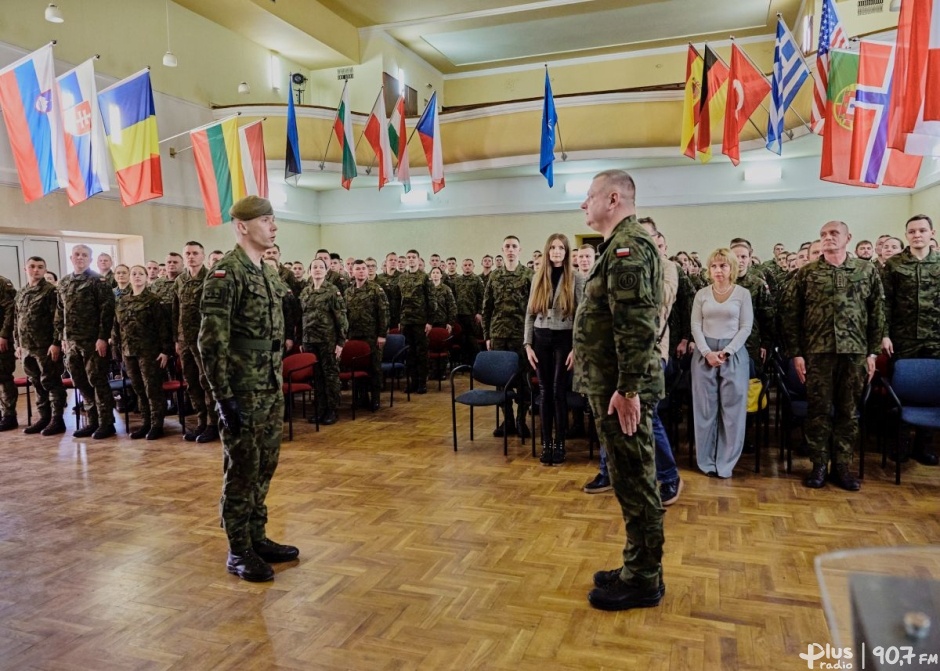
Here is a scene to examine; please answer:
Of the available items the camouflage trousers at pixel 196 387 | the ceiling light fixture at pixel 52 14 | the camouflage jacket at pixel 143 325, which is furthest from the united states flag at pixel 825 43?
the ceiling light fixture at pixel 52 14

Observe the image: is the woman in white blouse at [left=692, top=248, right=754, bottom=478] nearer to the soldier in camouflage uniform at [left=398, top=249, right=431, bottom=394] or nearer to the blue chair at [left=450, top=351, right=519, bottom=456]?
the blue chair at [left=450, top=351, right=519, bottom=456]

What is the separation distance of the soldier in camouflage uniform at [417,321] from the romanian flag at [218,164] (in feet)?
8.75

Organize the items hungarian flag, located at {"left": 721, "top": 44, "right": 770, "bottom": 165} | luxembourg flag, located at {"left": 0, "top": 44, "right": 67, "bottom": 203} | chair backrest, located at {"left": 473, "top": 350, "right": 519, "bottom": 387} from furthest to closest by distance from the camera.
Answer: hungarian flag, located at {"left": 721, "top": 44, "right": 770, "bottom": 165}
luxembourg flag, located at {"left": 0, "top": 44, "right": 67, "bottom": 203}
chair backrest, located at {"left": 473, "top": 350, "right": 519, "bottom": 387}

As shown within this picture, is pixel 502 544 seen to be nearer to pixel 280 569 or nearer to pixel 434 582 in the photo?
pixel 434 582

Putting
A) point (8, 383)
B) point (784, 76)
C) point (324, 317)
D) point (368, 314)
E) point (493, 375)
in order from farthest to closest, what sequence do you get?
point (784, 76)
point (368, 314)
point (8, 383)
point (324, 317)
point (493, 375)

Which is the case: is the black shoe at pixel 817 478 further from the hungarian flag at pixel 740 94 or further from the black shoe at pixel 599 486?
the hungarian flag at pixel 740 94

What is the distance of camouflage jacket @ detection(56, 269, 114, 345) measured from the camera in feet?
20.6

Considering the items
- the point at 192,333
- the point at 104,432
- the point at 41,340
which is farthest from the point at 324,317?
the point at 41,340

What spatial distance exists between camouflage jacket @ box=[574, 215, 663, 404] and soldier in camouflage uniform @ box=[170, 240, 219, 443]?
4.10 meters

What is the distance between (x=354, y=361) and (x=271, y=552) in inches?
147

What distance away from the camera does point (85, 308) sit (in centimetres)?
631

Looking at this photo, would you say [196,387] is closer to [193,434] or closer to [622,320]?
[193,434]

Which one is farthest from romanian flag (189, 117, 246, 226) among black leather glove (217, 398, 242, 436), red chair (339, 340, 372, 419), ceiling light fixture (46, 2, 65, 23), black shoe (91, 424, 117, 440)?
black leather glove (217, 398, 242, 436)

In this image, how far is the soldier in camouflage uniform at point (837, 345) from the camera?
425cm
